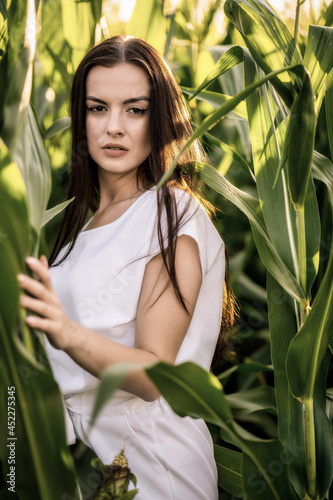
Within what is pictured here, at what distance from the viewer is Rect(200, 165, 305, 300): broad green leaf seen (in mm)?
632

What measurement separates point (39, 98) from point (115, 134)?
1.16ft

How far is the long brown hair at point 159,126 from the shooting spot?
70 cm

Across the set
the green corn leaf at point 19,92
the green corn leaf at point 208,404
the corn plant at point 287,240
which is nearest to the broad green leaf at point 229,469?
the corn plant at point 287,240

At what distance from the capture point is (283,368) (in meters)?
0.69

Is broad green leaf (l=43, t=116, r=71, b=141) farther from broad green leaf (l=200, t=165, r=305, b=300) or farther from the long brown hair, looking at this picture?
broad green leaf (l=200, t=165, r=305, b=300)

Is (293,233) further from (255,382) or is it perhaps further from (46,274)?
(255,382)

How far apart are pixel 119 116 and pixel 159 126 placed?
55 millimetres

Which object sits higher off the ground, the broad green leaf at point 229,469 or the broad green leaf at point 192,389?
the broad green leaf at point 192,389

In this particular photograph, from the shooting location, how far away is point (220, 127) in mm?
1292

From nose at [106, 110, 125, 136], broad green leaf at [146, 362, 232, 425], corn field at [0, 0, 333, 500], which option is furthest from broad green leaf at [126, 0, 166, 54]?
broad green leaf at [146, 362, 232, 425]

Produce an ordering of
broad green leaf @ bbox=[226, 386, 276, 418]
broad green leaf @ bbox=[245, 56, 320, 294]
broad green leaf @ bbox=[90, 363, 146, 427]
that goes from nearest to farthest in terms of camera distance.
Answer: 1. broad green leaf @ bbox=[90, 363, 146, 427]
2. broad green leaf @ bbox=[245, 56, 320, 294]
3. broad green leaf @ bbox=[226, 386, 276, 418]

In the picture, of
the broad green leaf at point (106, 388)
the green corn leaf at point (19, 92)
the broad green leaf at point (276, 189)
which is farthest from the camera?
the broad green leaf at point (276, 189)

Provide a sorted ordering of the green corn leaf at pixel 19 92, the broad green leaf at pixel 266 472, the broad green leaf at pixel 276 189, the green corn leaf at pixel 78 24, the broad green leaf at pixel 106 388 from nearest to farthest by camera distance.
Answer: the broad green leaf at pixel 106 388
the green corn leaf at pixel 19 92
the broad green leaf at pixel 266 472
the broad green leaf at pixel 276 189
the green corn leaf at pixel 78 24

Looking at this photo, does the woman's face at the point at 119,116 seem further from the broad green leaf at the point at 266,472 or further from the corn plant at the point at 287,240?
the broad green leaf at the point at 266,472
